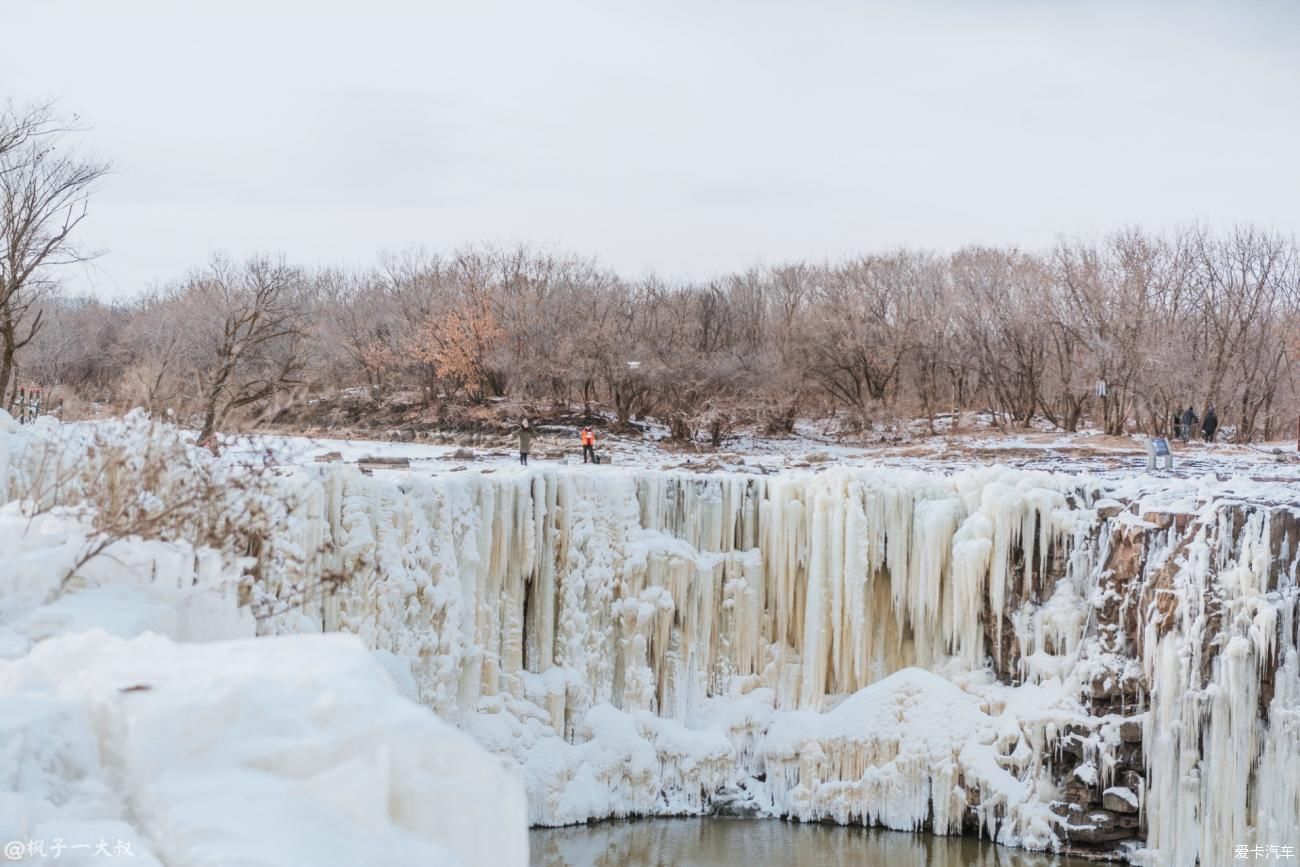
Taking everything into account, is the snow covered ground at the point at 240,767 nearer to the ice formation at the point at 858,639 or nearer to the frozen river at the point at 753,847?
the ice formation at the point at 858,639

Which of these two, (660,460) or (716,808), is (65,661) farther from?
(660,460)

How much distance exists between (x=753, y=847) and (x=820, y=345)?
17.8 m

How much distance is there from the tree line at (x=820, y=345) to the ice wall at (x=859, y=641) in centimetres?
871

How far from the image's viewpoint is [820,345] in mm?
31406


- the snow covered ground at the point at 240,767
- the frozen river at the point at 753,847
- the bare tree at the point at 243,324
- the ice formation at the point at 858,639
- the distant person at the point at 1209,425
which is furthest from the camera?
the bare tree at the point at 243,324

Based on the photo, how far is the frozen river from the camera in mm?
15148

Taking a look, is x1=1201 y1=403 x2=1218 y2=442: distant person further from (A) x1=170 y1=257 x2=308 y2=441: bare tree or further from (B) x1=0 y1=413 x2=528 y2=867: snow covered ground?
(B) x1=0 y1=413 x2=528 y2=867: snow covered ground

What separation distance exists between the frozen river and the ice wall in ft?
0.93

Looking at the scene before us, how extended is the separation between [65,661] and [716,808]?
12678 mm

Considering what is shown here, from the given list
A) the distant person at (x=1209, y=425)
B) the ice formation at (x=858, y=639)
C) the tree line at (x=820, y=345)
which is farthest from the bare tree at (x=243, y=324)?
the distant person at (x=1209, y=425)

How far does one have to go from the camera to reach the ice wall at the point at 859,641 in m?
14.9

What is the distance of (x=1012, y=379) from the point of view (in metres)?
32.9

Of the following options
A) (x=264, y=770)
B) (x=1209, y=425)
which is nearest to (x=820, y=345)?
(x=1209, y=425)

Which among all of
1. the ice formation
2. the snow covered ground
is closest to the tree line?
the ice formation
